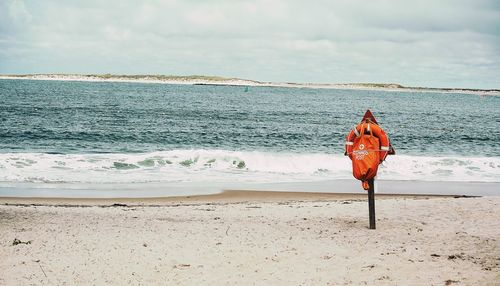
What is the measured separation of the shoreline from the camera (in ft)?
42.0

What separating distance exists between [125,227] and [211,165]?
35.8ft

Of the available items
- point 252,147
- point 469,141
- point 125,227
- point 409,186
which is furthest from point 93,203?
point 469,141

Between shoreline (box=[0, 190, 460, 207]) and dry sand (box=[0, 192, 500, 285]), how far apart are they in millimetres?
695

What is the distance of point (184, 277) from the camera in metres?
6.68

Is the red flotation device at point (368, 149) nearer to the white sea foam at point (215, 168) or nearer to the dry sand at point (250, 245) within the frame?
the dry sand at point (250, 245)

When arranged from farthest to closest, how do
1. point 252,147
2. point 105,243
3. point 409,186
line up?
point 252,147, point 409,186, point 105,243

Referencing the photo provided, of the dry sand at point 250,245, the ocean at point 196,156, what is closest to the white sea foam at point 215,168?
the ocean at point 196,156

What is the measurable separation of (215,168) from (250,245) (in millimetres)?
11732

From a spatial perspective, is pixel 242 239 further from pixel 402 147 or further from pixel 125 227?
pixel 402 147

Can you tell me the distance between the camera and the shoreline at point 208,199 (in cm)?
1280

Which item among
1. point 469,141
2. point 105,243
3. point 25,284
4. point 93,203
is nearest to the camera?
point 25,284

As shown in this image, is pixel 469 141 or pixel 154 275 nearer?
pixel 154 275

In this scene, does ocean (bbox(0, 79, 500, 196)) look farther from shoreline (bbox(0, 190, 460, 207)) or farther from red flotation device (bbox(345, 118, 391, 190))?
red flotation device (bbox(345, 118, 391, 190))

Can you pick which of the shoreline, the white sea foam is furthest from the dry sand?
the white sea foam
